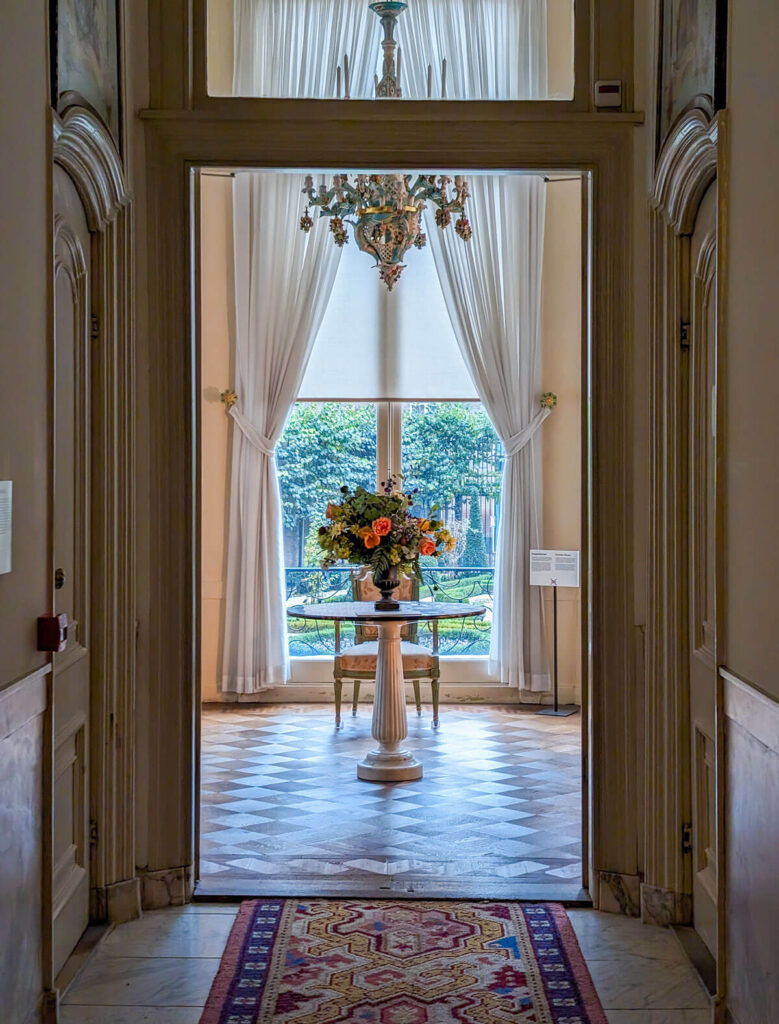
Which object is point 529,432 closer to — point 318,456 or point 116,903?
point 318,456

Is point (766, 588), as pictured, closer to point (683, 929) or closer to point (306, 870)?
point (683, 929)

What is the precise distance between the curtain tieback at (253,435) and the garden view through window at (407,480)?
0.29 meters

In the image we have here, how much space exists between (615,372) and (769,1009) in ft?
7.82

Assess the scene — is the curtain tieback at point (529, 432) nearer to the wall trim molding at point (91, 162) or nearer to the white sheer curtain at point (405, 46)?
the white sheer curtain at point (405, 46)

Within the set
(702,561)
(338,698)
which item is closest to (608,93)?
(702,561)

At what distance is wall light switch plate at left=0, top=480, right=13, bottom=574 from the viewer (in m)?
2.81

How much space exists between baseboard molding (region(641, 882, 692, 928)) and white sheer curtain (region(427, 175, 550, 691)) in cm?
475

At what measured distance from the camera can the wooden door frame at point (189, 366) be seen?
173 inches

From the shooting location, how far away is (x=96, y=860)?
4.20m

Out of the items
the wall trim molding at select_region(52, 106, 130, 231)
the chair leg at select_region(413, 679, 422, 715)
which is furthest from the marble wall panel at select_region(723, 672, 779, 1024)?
the chair leg at select_region(413, 679, 422, 715)

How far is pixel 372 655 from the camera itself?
7.92 meters

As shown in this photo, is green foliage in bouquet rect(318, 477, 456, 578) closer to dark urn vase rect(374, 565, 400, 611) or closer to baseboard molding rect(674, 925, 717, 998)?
dark urn vase rect(374, 565, 400, 611)

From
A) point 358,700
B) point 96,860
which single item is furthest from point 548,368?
point 96,860

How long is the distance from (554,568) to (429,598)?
3.81 ft
